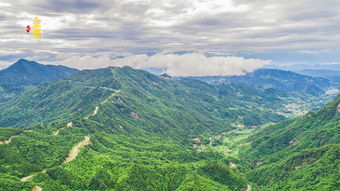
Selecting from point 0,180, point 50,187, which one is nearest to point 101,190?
point 50,187

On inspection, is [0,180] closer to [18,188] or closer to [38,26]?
[18,188]

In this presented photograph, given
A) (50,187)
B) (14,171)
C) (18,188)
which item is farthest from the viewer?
(14,171)

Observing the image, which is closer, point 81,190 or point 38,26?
point 38,26

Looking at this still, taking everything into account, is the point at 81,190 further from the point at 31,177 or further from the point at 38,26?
the point at 38,26

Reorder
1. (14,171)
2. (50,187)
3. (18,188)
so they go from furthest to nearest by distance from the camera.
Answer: (14,171) < (50,187) < (18,188)

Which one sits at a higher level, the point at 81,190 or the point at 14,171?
the point at 14,171

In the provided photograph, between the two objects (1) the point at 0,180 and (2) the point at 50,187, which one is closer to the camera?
(1) the point at 0,180

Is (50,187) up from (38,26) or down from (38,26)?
down

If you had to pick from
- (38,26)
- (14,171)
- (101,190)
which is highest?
(38,26)

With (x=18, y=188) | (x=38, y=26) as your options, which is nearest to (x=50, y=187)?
(x=18, y=188)
